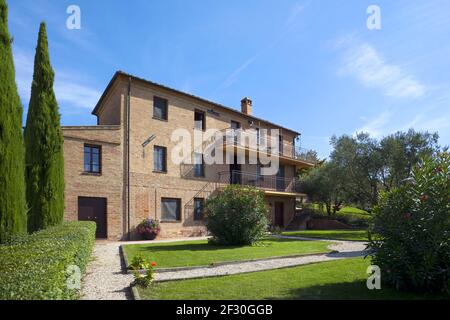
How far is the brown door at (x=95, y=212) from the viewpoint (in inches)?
673

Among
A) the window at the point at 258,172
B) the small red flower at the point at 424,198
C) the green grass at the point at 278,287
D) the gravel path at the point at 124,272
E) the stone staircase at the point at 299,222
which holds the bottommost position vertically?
the stone staircase at the point at 299,222

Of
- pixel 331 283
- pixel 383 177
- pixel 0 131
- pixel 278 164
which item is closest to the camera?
pixel 331 283

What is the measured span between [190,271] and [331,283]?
3.42 metres

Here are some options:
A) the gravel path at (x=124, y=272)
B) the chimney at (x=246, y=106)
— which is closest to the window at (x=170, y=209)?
the gravel path at (x=124, y=272)

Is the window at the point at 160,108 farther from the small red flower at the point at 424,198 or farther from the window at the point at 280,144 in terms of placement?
the small red flower at the point at 424,198

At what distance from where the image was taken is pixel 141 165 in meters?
19.4

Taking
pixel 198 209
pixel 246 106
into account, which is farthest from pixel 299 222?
pixel 198 209

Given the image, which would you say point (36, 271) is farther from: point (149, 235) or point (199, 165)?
point (199, 165)

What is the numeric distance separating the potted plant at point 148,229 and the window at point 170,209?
1.26 meters

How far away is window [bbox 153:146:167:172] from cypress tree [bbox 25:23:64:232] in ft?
24.2

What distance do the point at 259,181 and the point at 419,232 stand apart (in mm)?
20465
